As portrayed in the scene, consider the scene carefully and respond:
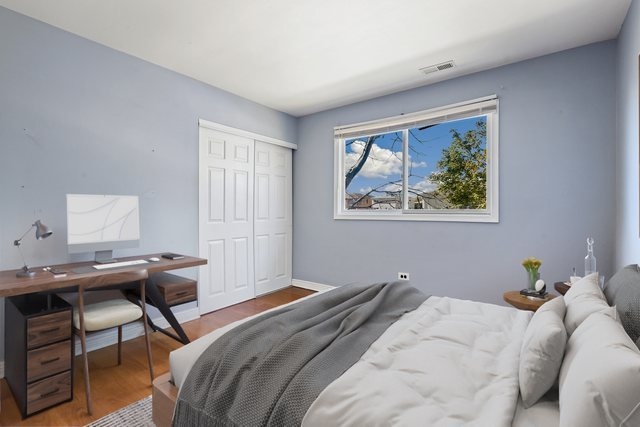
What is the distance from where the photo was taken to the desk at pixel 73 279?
1737 millimetres

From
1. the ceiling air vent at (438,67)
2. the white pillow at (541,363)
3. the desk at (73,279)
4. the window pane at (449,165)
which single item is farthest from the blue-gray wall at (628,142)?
the desk at (73,279)

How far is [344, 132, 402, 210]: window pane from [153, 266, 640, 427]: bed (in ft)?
8.20

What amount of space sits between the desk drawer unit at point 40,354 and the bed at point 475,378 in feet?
2.94

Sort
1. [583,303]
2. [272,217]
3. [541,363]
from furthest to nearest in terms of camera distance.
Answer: [272,217], [583,303], [541,363]

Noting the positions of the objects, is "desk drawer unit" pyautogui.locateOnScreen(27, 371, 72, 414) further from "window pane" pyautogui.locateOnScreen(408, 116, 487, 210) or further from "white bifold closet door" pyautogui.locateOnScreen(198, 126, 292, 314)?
"window pane" pyautogui.locateOnScreen(408, 116, 487, 210)

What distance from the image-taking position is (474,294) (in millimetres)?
3141

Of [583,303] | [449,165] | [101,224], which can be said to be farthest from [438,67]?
[101,224]

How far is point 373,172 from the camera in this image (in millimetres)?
4008

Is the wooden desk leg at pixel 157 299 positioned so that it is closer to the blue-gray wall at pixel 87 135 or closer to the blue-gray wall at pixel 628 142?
the blue-gray wall at pixel 87 135

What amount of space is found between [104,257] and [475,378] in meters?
2.64

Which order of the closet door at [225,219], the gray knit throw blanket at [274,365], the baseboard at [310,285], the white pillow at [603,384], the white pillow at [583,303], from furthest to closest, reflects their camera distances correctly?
the baseboard at [310,285] < the closet door at [225,219] < the white pillow at [583,303] < the gray knit throw blanket at [274,365] < the white pillow at [603,384]

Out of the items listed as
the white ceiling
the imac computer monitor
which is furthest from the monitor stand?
the white ceiling

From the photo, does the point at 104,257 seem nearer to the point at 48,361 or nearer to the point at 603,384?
the point at 48,361

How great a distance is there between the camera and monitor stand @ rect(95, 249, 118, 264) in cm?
242
